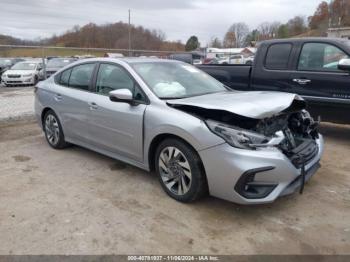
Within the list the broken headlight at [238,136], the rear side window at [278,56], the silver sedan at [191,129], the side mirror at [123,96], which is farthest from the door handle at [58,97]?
the rear side window at [278,56]

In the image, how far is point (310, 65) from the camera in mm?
5863

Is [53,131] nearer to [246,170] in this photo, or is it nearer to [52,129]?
[52,129]

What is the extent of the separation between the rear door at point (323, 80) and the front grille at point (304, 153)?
6.72 feet

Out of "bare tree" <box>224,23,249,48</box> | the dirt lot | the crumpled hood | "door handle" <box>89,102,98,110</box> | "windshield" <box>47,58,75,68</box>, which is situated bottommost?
the dirt lot

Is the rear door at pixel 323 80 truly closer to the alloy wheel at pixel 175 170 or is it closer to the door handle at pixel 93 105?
the alloy wheel at pixel 175 170

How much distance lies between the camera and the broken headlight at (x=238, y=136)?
3.15 m

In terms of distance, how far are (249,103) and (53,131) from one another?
351 cm

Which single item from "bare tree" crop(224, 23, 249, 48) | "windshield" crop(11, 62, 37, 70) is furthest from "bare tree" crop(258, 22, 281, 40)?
"windshield" crop(11, 62, 37, 70)

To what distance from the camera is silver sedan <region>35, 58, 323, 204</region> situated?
3152 millimetres

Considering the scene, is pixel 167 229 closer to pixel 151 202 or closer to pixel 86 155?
pixel 151 202

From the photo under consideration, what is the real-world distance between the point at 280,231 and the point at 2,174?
144 inches

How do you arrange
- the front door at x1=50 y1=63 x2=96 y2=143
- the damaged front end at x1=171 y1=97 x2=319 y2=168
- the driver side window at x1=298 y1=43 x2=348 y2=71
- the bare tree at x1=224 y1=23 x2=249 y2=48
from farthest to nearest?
1. the bare tree at x1=224 y1=23 x2=249 y2=48
2. the driver side window at x1=298 y1=43 x2=348 y2=71
3. the front door at x1=50 y1=63 x2=96 y2=143
4. the damaged front end at x1=171 y1=97 x2=319 y2=168

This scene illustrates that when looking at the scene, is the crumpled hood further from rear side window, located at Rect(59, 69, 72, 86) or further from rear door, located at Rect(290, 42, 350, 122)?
rear side window, located at Rect(59, 69, 72, 86)

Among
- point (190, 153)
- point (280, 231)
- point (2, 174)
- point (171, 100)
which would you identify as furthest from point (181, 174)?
point (2, 174)
